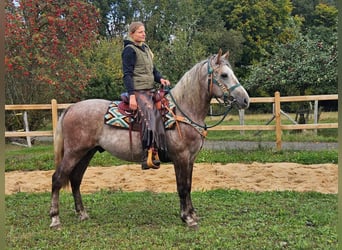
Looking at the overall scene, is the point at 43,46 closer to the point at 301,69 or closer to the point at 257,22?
the point at 301,69

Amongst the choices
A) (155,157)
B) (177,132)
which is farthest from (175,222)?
(177,132)

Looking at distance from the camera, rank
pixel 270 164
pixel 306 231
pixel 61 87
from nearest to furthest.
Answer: pixel 306 231 < pixel 270 164 < pixel 61 87

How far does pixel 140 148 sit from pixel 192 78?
1.02 meters

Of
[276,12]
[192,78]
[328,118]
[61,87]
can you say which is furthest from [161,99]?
[276,12]

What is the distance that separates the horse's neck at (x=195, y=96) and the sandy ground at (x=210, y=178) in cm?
202

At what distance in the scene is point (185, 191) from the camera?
13.6 ft

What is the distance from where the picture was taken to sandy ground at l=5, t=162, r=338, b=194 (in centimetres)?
599

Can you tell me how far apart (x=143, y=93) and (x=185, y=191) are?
4.03 ft

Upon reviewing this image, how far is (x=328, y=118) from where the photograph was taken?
13.9m

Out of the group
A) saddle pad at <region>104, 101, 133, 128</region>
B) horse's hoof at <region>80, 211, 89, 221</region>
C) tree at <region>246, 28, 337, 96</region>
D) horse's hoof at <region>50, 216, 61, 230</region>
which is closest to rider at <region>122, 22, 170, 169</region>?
saddle pad at <region>104, 101, 133, 128</region>

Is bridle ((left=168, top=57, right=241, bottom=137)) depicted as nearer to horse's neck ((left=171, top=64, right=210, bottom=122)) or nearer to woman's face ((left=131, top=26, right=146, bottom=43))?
horse's neck ((left=171, top=64, right=210, bottom=122))

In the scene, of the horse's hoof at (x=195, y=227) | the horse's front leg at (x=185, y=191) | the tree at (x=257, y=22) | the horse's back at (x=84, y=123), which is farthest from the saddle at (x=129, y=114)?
the tree at (x=257, y=22)

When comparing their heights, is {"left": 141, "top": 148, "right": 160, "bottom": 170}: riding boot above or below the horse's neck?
below

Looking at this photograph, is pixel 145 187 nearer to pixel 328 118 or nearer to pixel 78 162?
pixel 78 162
